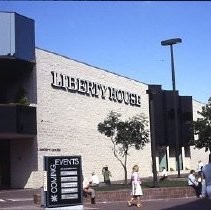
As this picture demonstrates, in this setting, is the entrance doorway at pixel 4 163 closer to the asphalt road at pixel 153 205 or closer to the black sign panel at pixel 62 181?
the asphalt road at pixel 153 205

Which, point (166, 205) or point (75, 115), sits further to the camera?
point (75, 115)

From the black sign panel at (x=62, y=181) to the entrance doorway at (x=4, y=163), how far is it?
21.0m

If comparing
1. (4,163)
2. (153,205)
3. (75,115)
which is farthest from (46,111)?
(153,205)

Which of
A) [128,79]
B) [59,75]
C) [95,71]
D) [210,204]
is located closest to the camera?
[210,204]

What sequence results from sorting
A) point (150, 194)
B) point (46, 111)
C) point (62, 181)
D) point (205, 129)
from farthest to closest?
1. point (46, 111)
2. point (205, 129)
3. point (150, 194)
4. point (62, 181)

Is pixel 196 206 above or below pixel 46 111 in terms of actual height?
below

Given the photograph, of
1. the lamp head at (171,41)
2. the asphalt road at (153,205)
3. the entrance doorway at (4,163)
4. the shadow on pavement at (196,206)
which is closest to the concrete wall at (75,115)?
the entrance doorway at (4,163)

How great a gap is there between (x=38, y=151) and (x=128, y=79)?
1551 centimetres

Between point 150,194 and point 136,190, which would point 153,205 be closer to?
Answer: point 136,190

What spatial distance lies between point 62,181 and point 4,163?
2178 cm

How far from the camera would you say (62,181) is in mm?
15453

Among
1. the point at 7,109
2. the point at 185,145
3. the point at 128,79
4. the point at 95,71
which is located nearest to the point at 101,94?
the point at 95,71

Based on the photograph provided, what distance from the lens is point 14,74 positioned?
3572 cm

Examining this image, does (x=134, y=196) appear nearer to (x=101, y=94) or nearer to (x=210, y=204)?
(x=210, y=204)
